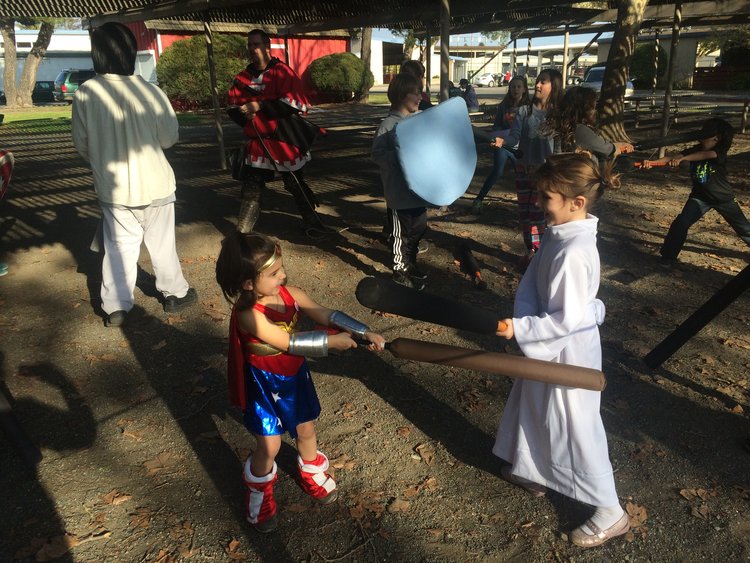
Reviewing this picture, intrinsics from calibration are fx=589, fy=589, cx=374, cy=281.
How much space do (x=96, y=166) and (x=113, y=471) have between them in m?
2.30

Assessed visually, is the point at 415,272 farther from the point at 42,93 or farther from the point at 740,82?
the point at 740,82

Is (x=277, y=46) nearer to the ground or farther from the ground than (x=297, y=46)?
nearer to the ground

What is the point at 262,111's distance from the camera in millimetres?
5812

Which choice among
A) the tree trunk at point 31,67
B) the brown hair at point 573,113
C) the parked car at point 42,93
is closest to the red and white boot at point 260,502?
the brown hair at point 573,113

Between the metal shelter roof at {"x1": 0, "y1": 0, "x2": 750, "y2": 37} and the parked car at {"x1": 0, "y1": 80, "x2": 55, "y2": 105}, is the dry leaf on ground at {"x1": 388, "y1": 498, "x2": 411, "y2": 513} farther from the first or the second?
the parked car at {"x1": 0, "y1": 80, "x2": 55, "y2": 105}

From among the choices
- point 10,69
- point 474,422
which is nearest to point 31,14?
point 474,422

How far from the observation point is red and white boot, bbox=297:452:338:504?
2.76 metres

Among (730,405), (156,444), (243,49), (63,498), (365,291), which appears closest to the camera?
(365,291)

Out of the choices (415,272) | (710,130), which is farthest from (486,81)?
(415,272)

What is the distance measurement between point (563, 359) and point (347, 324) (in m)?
0.90

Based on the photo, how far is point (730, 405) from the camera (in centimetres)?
344

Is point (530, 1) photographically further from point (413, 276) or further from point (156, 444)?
point (156, 444)

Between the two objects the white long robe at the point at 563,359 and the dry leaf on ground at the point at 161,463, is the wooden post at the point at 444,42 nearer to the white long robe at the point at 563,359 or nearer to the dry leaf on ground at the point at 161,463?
the white long robe at the point at 563,359

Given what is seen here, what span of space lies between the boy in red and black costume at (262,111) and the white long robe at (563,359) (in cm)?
403
